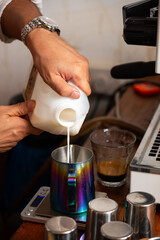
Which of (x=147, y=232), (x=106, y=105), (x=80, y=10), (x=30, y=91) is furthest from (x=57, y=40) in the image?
(x=106, y=105)

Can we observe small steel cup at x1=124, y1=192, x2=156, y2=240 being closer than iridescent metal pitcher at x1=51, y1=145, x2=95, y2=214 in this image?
Yes

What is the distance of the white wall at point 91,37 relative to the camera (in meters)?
1.86

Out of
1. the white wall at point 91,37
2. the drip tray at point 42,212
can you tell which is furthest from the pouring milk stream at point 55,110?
the white wall at point 91,37

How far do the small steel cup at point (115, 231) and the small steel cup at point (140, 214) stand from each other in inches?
3.2

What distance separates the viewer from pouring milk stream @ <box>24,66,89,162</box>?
31.4 inches

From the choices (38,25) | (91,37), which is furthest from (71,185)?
(91,37)

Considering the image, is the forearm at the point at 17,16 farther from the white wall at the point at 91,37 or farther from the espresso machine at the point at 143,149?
the white wall at the point at 91,37

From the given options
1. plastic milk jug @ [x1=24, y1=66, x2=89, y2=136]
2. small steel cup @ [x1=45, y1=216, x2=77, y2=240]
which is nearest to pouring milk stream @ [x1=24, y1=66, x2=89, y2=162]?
plastic milk jug @ [x1=24, y1=66, x2=89, y2=136]

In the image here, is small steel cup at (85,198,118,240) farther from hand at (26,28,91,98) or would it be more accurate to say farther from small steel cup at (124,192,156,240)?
hand at (26,28,91,98)

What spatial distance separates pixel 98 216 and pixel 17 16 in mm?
638

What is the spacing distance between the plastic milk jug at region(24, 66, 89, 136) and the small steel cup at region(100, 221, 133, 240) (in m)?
0.29

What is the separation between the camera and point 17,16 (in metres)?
1.04

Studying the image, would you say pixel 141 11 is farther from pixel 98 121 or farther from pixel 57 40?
pixel 98 121

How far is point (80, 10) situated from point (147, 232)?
61.5 inches
